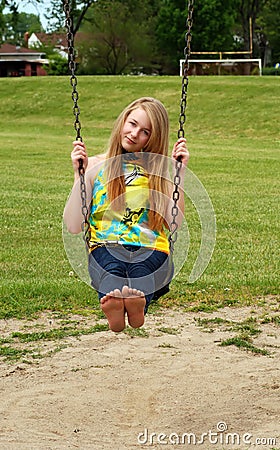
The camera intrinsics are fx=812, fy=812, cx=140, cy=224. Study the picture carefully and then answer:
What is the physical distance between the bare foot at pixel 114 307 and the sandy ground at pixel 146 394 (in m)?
0.58

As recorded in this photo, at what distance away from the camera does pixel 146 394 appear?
454 cm

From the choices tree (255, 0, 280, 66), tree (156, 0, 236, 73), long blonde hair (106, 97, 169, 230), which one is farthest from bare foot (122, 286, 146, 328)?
tree (255, 0, 280, 66)

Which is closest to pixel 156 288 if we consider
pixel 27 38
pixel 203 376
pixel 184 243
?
pixel 184 243

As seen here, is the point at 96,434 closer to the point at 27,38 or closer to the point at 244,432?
the point at 244,432

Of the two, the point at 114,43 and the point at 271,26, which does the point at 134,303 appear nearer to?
the point at 114,43

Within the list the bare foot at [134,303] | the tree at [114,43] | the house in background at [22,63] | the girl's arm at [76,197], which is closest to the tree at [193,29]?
the tree at [114,43]

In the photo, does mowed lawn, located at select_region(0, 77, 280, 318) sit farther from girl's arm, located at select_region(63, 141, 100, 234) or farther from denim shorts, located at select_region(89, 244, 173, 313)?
denim shorts, located at select_region(89, 244, 173, 313)

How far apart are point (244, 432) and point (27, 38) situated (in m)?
68.2

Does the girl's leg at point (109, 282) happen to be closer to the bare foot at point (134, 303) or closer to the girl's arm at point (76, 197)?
the bare foot at point (134, 303)

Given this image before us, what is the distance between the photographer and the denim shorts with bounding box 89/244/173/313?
3963 millimetres

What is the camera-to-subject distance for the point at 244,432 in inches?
159

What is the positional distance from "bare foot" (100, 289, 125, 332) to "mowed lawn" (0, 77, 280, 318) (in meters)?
2.25

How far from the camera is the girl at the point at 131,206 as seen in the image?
13.2 feet

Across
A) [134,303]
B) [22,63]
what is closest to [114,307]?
[134,303]
